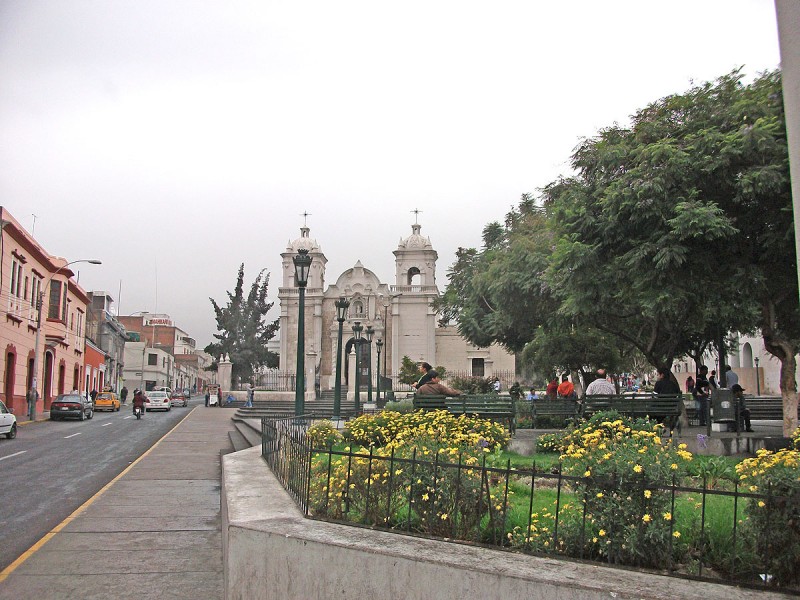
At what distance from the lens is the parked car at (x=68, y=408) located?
32.8m

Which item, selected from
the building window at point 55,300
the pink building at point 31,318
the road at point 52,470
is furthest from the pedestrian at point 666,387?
the building window at point 55,300

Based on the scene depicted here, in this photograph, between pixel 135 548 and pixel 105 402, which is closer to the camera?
pixel 135 548

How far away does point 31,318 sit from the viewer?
35.8 m

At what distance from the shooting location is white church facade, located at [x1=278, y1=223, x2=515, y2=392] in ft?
202

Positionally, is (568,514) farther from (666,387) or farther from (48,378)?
(48,378)

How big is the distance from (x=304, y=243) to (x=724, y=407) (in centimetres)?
5545

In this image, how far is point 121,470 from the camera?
14375 mm

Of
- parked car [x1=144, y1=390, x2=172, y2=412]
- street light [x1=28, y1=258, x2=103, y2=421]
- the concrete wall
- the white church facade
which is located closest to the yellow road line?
the concrete wall

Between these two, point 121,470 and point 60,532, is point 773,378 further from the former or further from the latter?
point 60,532

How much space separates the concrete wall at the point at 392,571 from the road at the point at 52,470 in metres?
3.48

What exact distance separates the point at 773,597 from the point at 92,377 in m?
58.7

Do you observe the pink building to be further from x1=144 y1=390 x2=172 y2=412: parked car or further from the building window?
x1=144 y1=390 x2=172 y2=412: parked car

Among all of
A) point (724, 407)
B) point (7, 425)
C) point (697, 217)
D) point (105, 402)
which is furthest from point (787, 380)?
point (105, 402)

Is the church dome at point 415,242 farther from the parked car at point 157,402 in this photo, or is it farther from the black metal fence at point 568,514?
the black metal fence at point 568,514
